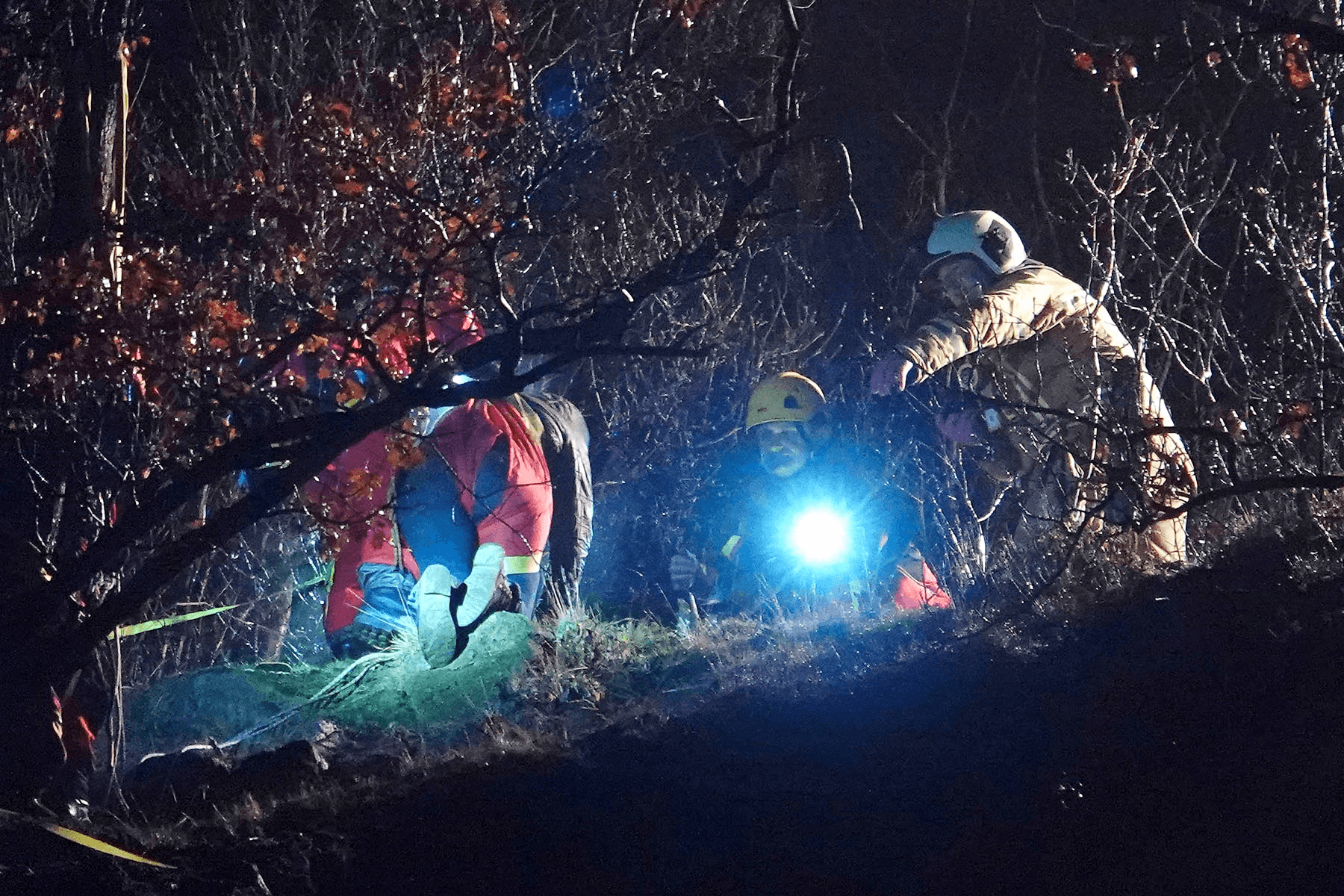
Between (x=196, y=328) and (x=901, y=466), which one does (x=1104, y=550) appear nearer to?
(x=901, y=466)


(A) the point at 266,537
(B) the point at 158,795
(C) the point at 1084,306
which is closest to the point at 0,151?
(A) the point at 266,537

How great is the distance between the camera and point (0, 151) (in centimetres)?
1242

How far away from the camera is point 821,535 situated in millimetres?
8578

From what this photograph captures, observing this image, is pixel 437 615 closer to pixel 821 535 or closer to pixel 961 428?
pixel 821 535

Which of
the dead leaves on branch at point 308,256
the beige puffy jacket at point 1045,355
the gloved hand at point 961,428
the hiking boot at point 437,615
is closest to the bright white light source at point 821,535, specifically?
the gloved hand at point 961,428

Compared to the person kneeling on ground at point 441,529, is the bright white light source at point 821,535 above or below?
below

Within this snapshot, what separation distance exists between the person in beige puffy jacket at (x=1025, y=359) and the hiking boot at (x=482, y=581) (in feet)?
9.45

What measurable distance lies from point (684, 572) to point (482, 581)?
161 centimetres

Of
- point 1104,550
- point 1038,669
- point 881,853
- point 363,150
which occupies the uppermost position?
point 363,150

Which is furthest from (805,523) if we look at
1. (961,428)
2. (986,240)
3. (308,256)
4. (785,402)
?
(308,256)

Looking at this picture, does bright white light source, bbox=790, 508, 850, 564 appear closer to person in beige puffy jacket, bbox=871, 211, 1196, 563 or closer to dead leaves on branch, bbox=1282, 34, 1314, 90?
person in beige puffy jacket, bbox=871, 211, 1196, 563

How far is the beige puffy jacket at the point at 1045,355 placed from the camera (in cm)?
710

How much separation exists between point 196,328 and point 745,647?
4.08 m

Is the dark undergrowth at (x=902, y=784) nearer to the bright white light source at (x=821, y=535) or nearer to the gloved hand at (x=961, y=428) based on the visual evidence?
the gloved hand at (x=961, y=428)
